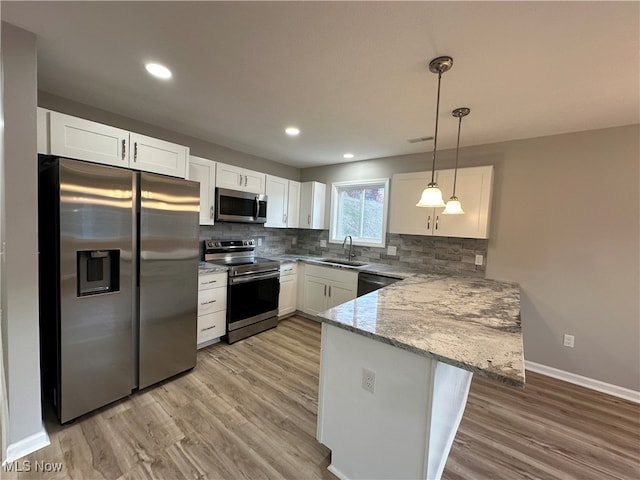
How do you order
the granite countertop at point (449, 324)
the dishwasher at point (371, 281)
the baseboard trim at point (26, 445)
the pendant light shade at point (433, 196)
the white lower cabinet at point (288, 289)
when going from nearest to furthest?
1. the granite countertop at point (449, 324)
2. the baseboard trim at point (26, 445)
3. the pendant light shade at point (433, 196)
4. the dishwasher at point (371, 281)
5. the white lower cabinet at point (288, 289)

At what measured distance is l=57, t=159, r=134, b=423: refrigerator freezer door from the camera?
1.77 m

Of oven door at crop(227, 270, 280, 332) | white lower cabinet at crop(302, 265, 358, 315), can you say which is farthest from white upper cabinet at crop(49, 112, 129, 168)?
white lower cabinet at crop(302, 265, 358, 315)

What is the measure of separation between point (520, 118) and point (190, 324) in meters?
3.33

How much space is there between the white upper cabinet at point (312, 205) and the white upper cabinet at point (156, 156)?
6.51 feet

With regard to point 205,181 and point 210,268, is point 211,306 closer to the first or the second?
point 210,268

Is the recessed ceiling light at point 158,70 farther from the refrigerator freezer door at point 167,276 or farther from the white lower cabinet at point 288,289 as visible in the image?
the white lower cabinet at point 288,289

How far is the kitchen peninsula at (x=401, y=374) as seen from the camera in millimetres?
1257

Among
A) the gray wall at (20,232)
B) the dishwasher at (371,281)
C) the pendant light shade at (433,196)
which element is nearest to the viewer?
the gray wall at (20,232)

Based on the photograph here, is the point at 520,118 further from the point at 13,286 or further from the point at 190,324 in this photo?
the point at 13,286

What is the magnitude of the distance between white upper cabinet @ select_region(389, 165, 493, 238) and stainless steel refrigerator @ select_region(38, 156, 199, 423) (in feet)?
7.37

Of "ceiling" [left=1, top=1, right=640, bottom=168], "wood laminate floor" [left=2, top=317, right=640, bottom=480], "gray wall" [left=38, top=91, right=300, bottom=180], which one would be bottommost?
"wood laminate floor" [left=2, top=317, right=640, bottom=480]

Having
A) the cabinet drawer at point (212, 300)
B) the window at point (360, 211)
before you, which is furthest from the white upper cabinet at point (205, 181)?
the window at point (360, 211)

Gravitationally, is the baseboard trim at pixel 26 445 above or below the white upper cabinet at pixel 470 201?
below

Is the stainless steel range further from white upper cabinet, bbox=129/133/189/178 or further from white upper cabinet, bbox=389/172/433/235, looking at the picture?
white upper cabinet, bbox=389/172/433/235
